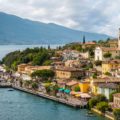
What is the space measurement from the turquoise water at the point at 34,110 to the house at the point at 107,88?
2.47 meters

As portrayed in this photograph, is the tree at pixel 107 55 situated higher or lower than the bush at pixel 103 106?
higher

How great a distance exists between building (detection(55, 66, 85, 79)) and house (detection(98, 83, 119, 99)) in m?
10.5

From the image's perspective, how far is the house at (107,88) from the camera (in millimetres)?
29981

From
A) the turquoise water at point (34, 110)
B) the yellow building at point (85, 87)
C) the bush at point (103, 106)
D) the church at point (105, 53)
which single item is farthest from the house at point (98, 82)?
the church at point (105, 53)

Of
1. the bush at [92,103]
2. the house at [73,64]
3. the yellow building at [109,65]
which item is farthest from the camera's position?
the house at [73,64]

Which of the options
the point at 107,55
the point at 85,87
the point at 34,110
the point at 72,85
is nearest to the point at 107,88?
the point at 85,87

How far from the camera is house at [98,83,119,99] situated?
29981mm

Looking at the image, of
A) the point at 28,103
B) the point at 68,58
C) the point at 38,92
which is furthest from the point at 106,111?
the point at 68,58

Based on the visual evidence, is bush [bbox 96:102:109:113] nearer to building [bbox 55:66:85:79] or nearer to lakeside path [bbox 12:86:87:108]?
lakeside path [bbox 12:86:87:108]

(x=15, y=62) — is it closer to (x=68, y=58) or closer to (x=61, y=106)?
(x=68, y=58)

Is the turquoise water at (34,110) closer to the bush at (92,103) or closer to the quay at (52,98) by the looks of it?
the quay at (52,98)

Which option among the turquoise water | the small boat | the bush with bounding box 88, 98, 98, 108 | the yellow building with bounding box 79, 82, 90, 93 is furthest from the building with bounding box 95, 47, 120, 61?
the small boat

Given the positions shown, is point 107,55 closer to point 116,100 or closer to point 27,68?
point 27,68

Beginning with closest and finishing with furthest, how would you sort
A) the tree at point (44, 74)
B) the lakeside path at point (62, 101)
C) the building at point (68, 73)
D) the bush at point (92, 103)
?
the bush at point (92, 103), the lakeside path at point (62, 101), the building at point (68, 73), the tree at point (44, 74)
